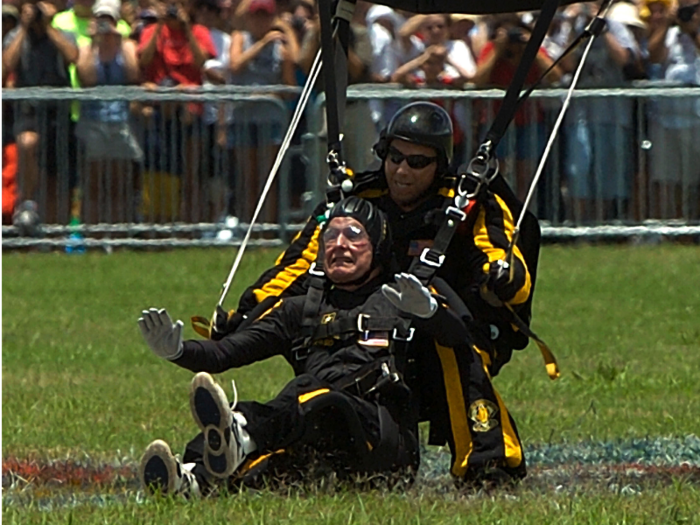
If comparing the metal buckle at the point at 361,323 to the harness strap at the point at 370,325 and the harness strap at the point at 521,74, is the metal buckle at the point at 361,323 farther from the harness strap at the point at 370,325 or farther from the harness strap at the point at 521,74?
the harness strap at the point at 521,74

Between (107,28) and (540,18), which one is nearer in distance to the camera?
(540,18)

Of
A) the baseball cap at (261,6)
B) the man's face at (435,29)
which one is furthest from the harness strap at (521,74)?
the baseball cap at (261,6)

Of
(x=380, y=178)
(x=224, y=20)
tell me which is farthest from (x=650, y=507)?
(x=224, y=20)

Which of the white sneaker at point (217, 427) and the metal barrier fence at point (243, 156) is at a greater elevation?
the metal barrier fence at point (243, 156)

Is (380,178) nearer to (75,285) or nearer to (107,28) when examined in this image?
(75,285)

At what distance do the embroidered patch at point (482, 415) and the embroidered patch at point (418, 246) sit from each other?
0.61m

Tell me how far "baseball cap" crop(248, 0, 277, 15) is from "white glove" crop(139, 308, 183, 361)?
32.7 feet

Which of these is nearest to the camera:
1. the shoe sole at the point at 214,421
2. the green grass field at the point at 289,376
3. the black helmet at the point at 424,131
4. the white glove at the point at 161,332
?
the green grass field at the point at 289,376

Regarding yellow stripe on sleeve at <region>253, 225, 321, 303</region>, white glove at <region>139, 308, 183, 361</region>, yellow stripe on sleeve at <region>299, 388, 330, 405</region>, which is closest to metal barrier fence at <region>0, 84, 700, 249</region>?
yellow stripe on sleeve at <region>253, 225, 321, 303</region>

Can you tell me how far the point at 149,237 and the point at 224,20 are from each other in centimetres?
198

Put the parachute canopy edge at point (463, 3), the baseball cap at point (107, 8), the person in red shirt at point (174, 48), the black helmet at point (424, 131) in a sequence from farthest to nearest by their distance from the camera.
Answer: the person in red shirt at point (174, 48)
the baseball cap at point (107, 8)
the parachute canopy edge at point (463, 3)
the black helmet at point (424, 131)

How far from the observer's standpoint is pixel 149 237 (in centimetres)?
1638

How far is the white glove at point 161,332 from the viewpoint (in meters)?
6.47

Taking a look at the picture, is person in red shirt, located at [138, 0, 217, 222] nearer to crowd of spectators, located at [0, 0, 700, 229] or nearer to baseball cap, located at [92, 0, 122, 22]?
crowd of spectators, located at [0, 0, 700, 229]
